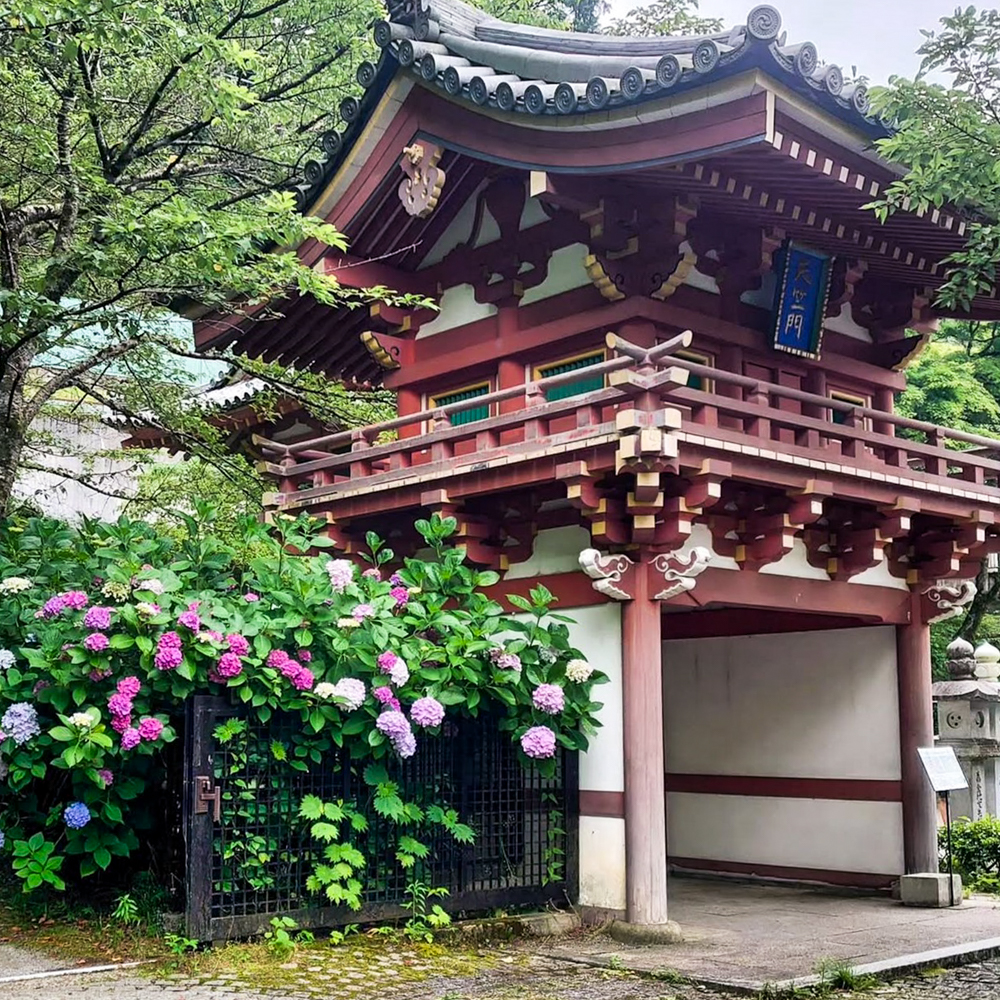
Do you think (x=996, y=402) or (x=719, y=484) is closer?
(x=719, y=484)

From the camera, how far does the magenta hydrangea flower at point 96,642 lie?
8.03 m

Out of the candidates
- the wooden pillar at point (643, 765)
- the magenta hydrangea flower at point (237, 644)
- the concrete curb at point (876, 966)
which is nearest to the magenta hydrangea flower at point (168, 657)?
the magenta hydrangea flower at point (237, 644)

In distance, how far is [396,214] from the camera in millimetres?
12266

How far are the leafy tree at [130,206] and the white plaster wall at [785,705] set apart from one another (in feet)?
18.9

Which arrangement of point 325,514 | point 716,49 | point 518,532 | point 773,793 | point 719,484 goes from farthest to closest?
point 773,793, point 325,514, point 518,532, point 719,484, point 716,49

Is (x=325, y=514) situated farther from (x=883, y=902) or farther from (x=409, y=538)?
(x=883, y=902)

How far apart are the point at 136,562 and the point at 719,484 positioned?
4666 mm

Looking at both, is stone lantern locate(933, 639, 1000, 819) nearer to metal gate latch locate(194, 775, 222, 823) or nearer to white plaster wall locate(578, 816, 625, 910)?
white plaster wall locate(578, 816, 625, 910)

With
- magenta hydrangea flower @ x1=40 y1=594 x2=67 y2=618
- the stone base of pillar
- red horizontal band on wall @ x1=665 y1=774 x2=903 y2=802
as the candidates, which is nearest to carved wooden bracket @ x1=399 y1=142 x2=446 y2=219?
magenta hydrangea flower @ x1=40 y1=594 x2=67 y2=618

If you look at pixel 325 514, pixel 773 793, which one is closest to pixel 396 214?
pixel 325 514

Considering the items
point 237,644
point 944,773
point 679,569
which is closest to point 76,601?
point 237,644

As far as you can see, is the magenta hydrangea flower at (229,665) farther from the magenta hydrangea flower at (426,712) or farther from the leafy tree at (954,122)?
the leafy tree at (954,122)

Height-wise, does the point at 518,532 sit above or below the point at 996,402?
below

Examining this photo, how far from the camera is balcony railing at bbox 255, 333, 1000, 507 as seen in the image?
362 inches
